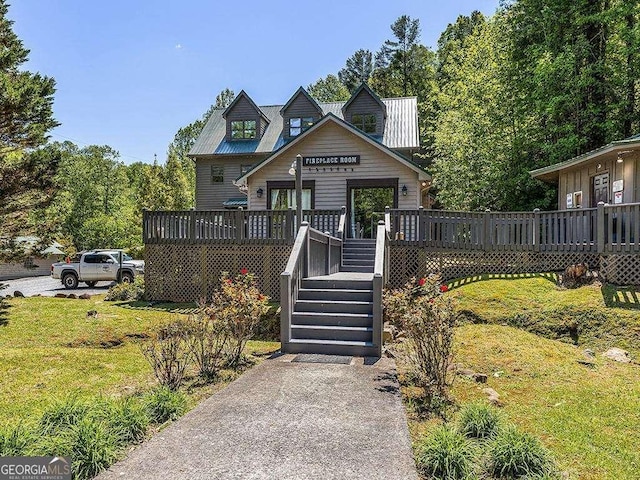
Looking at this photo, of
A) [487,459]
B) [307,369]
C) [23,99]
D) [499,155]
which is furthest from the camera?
[499,155]

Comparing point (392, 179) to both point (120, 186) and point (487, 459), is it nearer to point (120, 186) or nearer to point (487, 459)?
point (487, 459)

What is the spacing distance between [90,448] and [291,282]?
4621 millimetres

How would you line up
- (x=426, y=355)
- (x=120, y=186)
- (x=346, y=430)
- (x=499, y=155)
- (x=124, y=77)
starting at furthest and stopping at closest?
(x=120, y=186) → (x=124, y=77) → (x=499, y=155) → (x=426, y=355) → (x=346, y=430)

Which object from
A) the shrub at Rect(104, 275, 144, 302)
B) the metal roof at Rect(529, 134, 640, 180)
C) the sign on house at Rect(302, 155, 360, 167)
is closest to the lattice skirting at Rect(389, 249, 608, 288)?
the metal roof at Rect(529, 134, 640, 180)

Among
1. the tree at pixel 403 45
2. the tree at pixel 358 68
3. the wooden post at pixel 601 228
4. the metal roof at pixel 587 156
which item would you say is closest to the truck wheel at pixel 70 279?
the metal roof at pixel 587 156

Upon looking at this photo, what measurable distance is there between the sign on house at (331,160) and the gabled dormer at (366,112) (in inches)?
204

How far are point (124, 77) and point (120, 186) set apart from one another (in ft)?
94.6

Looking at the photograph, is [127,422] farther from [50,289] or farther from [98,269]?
[50,289]

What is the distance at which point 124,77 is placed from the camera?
21.9m

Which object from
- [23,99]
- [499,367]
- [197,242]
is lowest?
[499,367]

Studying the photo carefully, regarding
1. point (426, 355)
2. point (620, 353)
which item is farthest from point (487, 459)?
point (620, 353)

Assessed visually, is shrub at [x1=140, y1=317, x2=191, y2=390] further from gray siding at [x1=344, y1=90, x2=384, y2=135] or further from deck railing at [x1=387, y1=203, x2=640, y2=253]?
gray siding at [x1=344, y1=90, x2=384, y2=135]

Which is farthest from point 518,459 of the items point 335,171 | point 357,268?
point 335,171

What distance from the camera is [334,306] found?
312 inches
